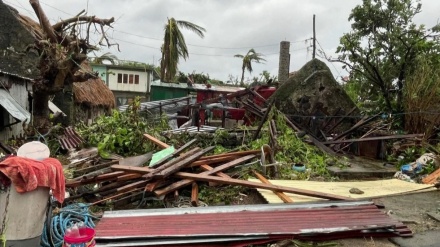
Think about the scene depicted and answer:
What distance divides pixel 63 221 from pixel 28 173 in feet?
3.40

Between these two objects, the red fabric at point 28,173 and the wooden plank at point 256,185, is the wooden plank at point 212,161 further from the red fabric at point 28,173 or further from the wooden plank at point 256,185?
the red fabric at point 28,173

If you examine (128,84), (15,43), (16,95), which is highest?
(128,84)

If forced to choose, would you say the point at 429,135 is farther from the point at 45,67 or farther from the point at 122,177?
the point at 45,67

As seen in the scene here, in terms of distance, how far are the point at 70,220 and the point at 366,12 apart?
37.2ft

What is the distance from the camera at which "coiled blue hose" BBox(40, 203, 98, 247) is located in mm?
4039

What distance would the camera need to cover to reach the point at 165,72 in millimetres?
23641

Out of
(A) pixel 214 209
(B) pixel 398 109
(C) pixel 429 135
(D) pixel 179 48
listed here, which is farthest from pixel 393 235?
(D) pixel 179 48

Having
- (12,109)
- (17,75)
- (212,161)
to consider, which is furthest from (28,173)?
(17,75)

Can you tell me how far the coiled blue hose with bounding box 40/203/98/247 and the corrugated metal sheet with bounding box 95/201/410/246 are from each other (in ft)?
1.13

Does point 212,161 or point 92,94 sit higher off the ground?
point 92,94

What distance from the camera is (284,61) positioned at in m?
23.4

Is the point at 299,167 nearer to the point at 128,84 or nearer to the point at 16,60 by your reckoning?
the point at 16,60

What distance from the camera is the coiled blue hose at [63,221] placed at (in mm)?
4039

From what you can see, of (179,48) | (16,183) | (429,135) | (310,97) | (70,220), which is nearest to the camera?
(16,183)
